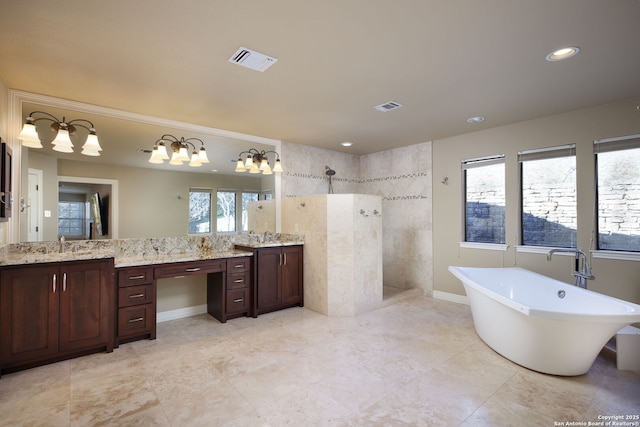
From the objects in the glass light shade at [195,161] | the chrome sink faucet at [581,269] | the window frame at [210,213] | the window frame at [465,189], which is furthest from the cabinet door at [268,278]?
the chrome sink faucet at [581,269]

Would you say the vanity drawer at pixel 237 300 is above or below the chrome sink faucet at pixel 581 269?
below

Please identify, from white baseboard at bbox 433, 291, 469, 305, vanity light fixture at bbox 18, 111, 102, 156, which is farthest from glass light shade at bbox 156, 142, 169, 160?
white baseboard at bbox 433, 291, 469, 305

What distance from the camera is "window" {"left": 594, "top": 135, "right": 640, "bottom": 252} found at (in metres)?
3.27

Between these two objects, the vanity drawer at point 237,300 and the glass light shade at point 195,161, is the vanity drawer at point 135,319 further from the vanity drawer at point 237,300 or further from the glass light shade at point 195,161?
the glass light shade at point 195,161

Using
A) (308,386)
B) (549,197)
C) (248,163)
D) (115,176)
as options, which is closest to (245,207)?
(248,163)

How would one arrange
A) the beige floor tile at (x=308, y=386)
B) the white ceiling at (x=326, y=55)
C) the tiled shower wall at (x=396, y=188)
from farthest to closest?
the tiled shower wall at (x=396, y=188) < the beige floor tile at (x=308, y=386) < the white ceiling at (x=326, y=55)

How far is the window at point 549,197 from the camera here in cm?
369

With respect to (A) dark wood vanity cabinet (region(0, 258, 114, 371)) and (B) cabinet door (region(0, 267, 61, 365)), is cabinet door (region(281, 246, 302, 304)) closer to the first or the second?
(A) dark wood vanity cabinet (region(0, 258, 114, 371))

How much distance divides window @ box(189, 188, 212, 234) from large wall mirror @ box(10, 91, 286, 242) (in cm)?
6

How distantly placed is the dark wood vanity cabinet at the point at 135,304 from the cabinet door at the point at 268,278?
4.12 ft

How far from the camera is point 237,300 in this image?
3.91 metres

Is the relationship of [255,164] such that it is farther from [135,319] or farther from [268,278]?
[135,319]

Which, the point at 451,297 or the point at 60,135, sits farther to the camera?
the point at 451,297

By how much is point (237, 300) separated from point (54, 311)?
178cm
